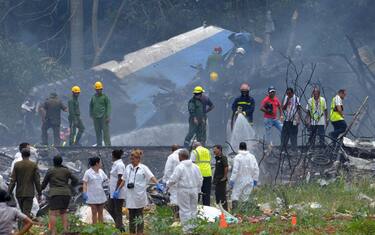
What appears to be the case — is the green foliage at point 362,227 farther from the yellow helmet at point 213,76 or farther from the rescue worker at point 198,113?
the yellow helmet at point 213,76

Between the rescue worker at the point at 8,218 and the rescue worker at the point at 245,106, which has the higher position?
the rescue worker at the point at 245,106

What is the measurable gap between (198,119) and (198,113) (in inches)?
5.6

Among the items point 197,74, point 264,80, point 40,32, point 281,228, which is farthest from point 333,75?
point 281,228

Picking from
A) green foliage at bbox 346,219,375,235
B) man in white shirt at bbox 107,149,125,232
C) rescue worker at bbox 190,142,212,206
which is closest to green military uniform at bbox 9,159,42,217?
man in white shirt at bbox 107,149,125,232

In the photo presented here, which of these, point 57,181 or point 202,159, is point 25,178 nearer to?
point 57,181

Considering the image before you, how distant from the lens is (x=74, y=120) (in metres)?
24.8

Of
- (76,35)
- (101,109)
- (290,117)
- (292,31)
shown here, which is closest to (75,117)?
(101,109)

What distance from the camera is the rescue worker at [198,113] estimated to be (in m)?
23.8

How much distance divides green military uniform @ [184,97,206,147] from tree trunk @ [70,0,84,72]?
433 inches

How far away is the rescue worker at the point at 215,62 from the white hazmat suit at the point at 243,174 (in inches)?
544

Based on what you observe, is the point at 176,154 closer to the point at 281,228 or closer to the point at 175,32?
the point at 281,228

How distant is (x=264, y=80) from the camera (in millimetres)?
32188

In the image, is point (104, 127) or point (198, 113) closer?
point (198, 113)

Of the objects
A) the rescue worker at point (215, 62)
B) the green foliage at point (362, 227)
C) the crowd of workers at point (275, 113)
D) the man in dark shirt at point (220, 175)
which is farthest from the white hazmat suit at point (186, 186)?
the rescue worker at point (215, 62)
